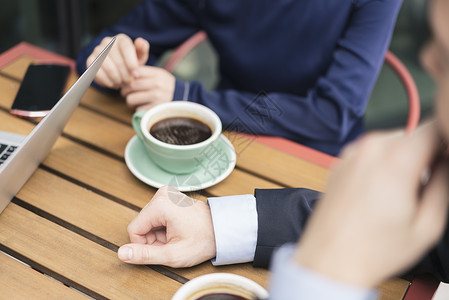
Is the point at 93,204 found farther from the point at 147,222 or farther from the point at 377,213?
the point at 377,213

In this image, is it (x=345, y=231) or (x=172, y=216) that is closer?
(x=345, y=231)

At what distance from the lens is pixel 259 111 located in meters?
1.15

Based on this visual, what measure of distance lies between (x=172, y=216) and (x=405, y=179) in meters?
0.44

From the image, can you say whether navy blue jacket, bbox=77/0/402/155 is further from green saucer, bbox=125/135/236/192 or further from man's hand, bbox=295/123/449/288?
man's hand, bbox=295/123/449/288

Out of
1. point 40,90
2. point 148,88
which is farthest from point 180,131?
point 40,90

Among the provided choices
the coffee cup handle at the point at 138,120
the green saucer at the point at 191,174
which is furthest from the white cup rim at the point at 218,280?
the coffee cup handle at the point at 138,120

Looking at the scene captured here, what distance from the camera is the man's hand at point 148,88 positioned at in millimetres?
1073

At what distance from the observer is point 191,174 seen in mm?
919

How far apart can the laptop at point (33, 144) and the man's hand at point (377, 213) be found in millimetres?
480

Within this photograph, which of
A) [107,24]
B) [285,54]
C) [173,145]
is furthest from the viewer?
[107,24]

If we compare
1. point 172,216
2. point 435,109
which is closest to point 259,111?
point 172,216

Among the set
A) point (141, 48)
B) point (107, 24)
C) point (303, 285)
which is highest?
point (303, 285)

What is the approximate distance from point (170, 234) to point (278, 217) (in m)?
0.18

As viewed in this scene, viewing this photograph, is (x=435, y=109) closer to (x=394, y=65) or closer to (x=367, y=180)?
(x=367, y=180)
